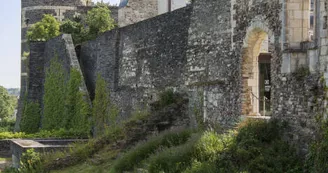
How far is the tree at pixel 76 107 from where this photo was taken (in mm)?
27594

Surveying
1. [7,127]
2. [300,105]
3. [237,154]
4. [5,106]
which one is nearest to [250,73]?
[300,105]

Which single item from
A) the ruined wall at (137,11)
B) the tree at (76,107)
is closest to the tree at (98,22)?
the ruined wall at (137,11)

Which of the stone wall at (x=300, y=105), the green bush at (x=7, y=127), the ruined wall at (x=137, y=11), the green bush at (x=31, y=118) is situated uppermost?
the ruined wall at (x=137, y=11)

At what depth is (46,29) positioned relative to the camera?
1400 inches

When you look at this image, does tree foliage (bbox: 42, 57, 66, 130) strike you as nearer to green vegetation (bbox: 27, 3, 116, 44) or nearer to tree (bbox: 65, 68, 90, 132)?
tree (bbox: 65, 68, 90, 132)

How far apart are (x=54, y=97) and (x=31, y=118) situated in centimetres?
280

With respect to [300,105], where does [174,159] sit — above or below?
below

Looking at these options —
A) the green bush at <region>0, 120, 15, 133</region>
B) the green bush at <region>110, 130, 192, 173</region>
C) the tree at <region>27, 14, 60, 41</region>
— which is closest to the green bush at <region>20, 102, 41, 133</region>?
the tree at <region>27, 14, 60, 41</region>

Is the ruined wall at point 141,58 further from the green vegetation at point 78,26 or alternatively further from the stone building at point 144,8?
the stone building at point 144,8

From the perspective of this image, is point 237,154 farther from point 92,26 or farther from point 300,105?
point 92,26

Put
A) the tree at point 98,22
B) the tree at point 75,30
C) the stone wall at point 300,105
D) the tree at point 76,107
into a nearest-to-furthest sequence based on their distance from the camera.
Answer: the stone wall at point 300,105 → the tree at point 76,107 → the tree at point 75,30 → the tree at point 98,22

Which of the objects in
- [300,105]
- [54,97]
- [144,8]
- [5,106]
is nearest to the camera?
[300,105]

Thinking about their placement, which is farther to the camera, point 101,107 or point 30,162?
point 101,107

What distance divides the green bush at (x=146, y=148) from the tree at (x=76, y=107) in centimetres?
1137
